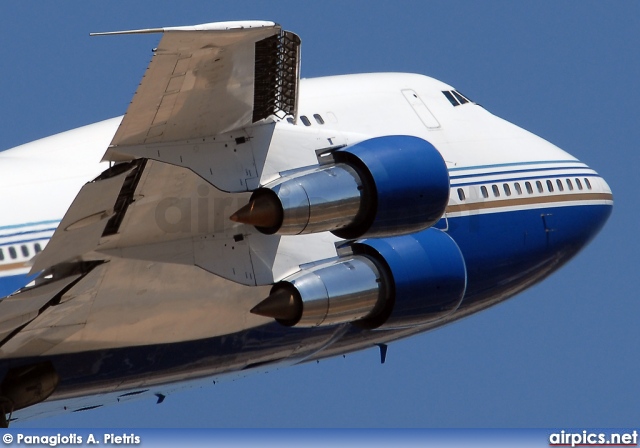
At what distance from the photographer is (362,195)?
61.4 feet

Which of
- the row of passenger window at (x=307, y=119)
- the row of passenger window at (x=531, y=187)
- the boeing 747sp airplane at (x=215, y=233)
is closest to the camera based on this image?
the boeing 747sp airplane at (x=215, y=233)

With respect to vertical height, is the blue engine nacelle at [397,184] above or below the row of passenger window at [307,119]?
below

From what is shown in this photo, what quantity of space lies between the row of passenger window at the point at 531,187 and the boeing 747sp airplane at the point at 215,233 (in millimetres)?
414

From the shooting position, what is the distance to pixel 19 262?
19.8 metres

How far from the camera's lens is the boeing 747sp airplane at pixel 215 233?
17.4 meters

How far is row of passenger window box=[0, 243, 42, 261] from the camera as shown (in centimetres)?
1973

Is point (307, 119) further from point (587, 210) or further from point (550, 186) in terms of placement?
point (587, 210)

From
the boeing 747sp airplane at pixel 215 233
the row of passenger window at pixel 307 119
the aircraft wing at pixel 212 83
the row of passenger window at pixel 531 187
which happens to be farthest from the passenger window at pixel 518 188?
the aircraft wing at pixel 212 83

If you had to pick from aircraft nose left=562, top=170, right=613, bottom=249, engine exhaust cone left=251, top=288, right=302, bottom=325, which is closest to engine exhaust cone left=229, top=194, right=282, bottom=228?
engine exhaust cone left=251, top=288, right=302, bottom=325

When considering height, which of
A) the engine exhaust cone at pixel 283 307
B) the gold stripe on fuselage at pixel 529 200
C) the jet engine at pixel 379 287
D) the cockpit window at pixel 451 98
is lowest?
the engine exhaust cone at pixel 283 307

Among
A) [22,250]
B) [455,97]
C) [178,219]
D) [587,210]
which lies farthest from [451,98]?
[22,250]

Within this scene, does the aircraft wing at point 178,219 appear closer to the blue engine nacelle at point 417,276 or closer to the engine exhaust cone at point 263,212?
the engine exhaust cone at point 263,212

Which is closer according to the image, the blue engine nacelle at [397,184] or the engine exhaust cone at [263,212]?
the engine exhaust cone at [263,212]

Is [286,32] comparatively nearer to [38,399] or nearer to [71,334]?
[71,334]
